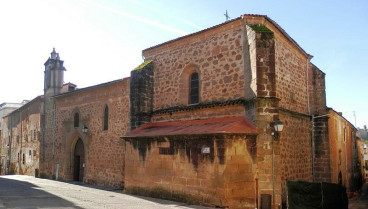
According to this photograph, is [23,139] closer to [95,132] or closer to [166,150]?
[95,132]

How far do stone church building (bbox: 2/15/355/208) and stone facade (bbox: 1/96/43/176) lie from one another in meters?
7.82

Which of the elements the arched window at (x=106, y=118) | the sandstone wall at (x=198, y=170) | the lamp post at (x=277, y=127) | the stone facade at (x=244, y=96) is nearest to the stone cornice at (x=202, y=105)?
the stone facade at (x=244, y=96)

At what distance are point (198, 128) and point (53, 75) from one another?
16.6 metres

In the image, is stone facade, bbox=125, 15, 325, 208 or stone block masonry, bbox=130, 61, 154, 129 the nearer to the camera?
stone facade, bbox=125, 15, 325, 208

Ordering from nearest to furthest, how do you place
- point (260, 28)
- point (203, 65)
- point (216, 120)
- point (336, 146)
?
point (260, 28), point (216, 120), point (203, 65), point (336, 146)

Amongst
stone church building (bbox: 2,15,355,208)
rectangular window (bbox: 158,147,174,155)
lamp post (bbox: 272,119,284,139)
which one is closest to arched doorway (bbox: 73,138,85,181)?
stone church building (bbox: 2,15,355,208)

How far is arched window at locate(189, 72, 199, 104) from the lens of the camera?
45.8 ft

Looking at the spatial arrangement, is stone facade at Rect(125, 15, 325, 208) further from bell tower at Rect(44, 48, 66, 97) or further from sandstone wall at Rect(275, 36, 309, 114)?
bell tower at Rect(44, 48, 66, 97)

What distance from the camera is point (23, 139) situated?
2764 centimetres

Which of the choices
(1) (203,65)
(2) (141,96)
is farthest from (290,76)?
(2) (141,96)

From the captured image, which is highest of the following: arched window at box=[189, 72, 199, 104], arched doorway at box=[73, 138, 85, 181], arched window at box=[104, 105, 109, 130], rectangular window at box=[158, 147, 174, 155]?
arched window at box=[189, 72, 199, 104]

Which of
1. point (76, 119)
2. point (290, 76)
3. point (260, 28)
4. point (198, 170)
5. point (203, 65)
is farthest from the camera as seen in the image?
point (76, 119)

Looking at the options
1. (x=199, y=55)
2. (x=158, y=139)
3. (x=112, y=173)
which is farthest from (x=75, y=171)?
(x=199, y=55)

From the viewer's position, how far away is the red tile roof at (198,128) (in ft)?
34.3
